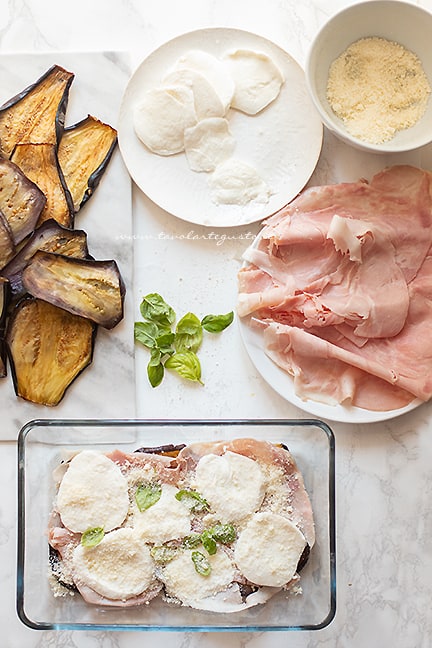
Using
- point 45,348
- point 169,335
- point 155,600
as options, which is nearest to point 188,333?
point 169,335

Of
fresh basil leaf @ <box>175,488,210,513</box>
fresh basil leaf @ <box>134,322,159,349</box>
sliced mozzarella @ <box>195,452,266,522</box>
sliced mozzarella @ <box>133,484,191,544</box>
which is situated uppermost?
fresh basil leaf @ <box>134,322,159,349</box>

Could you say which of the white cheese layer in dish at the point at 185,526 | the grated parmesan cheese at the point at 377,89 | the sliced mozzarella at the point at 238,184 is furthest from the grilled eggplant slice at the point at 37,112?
the white cheese layer in dish at the point at 185,526

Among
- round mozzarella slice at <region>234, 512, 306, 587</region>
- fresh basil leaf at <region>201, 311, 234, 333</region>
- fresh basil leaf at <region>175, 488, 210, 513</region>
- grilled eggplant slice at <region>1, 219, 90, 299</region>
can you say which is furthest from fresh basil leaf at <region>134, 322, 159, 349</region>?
round mozzarella slice at <region>234, 512, 306, 587</region>

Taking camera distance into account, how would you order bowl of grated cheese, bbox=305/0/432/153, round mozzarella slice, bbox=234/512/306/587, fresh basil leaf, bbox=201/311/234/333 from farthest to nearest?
fresh basil leaf, bbox=201/311/234/333
bowl of grated cheese, bbox=305/0/432/153
round mozzarella slice, bbox=234/512/306/587

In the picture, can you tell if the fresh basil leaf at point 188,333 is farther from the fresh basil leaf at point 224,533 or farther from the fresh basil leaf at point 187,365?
the fresh basil leaf at point 224,533

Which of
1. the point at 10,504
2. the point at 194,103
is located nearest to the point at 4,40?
the point at 194,103

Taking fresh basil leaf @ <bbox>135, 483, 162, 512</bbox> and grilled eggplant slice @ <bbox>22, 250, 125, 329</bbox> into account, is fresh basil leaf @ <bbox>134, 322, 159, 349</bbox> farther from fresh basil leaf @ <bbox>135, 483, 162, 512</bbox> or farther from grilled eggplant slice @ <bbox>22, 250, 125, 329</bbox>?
fresh basil leaf @ <bbox>135, 483, 162, 512</bbox>
